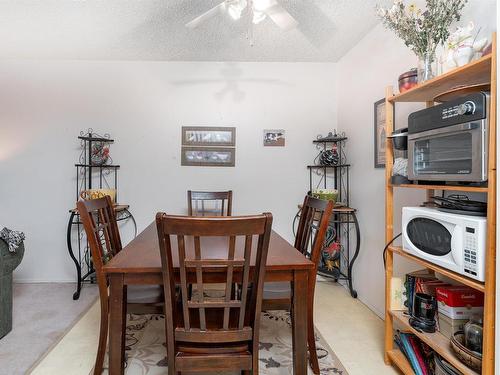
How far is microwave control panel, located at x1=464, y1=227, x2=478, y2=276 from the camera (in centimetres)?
117

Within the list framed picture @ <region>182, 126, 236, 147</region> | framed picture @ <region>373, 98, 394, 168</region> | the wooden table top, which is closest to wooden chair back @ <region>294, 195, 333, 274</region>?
the wooden table top

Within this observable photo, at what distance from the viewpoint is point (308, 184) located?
11.0 feet

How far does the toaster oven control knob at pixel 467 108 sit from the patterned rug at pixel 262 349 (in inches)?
59.3

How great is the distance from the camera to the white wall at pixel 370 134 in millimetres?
2238

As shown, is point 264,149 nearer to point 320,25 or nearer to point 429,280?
point 320,25

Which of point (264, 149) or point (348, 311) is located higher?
point (264, 149)

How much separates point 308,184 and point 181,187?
1.43 metres

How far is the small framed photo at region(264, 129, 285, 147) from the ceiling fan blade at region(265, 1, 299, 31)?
1.43 metres

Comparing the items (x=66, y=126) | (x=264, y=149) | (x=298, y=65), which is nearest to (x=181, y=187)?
(x=264, y=149)

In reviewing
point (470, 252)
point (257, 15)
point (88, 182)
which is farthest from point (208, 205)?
point (470, 252)

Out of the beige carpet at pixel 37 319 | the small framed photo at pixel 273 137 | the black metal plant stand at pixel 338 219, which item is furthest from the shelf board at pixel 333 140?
the beige carpet at pixel 37 319

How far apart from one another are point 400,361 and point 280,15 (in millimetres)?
2157

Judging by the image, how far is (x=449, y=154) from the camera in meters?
1.32

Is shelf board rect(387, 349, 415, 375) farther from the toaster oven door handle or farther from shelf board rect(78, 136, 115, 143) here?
shelf board rect(78, 136, 115, 143)
